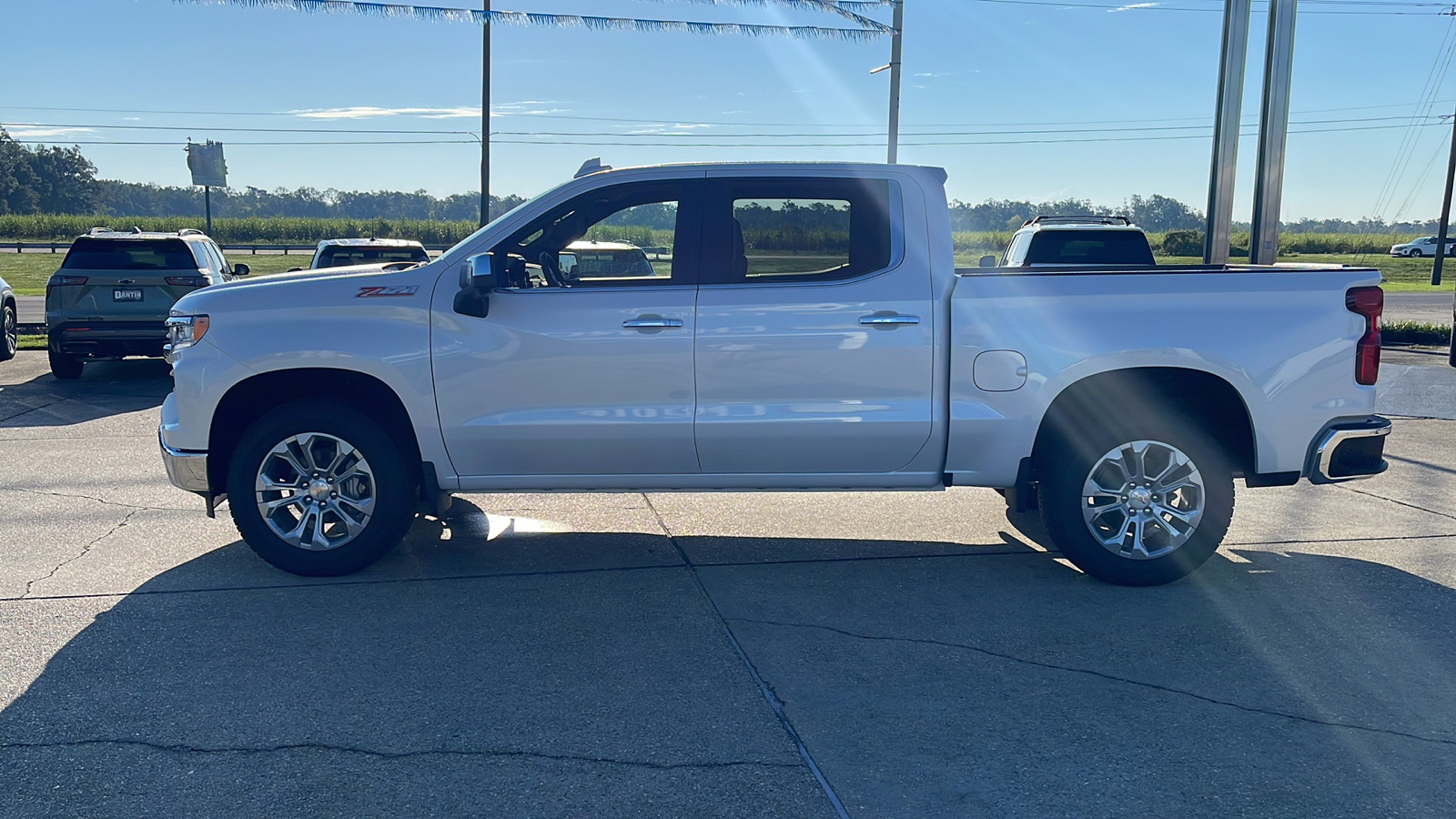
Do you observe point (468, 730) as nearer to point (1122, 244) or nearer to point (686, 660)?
point (686, 660)

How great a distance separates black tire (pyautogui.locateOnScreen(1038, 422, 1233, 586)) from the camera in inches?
223

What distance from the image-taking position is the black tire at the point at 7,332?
49.4ft

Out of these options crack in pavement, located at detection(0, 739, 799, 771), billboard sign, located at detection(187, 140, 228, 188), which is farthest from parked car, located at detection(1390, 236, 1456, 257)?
crack in pavement, located at detection(0, 739, 799, 771)

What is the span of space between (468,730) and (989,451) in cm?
292

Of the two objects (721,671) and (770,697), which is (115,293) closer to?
(721,671)

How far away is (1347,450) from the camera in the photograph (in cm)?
570

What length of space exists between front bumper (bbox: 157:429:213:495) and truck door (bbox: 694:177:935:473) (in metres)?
2.46

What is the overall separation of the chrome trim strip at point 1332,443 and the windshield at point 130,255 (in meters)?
12.0

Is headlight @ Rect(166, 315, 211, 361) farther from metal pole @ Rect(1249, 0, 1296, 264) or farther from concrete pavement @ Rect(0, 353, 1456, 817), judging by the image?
metal pole @ Rect(1249, 0, 1296, 264)

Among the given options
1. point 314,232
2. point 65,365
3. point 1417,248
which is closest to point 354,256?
point 65,365

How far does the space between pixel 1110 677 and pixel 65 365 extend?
12794 millimetres

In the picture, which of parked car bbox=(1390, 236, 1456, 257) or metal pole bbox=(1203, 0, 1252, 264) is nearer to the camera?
Answer: metal pole bbox=(1203, 0, 1252, 264)

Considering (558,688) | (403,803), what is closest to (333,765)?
(403,803)

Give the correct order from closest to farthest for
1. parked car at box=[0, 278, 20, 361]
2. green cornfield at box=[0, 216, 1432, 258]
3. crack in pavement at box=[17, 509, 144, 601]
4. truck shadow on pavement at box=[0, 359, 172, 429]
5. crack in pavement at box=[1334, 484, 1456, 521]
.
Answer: crack in pavement at box=[17, 509, 144, 601] < crack in pavement at box=[1334, 484, 1456, 521] < truck shadow on pavement at box=[0, 359, 172, 429] < parked car at box=[0, 278, 20, 361] < green cornfield at box=[0, 216, 1432, 258]
